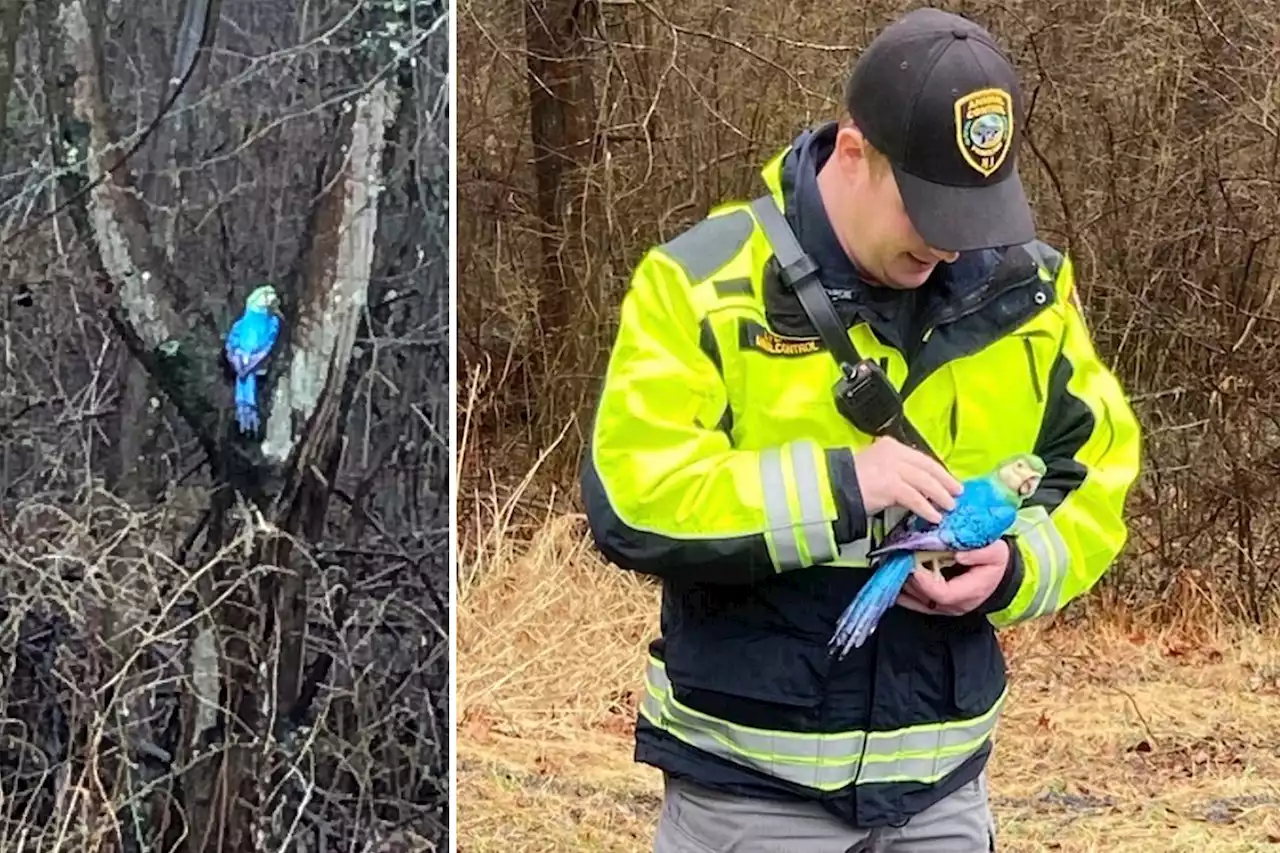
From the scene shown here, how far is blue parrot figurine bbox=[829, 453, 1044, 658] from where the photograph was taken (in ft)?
6.23

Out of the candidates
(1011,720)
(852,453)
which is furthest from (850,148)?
(1011,720)

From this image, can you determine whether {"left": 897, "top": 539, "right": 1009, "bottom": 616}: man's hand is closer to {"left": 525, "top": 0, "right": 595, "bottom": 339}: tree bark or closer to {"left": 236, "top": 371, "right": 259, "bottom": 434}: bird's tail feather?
{"left": 236, "top": 371, "right": 259, "bottom": 434}: bird's tail feather

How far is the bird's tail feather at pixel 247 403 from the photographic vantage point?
271 cm

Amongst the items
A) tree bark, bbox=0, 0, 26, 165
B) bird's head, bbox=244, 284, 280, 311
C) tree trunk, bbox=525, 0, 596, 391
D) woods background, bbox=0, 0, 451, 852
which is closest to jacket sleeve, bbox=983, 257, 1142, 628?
woods background, bbox=0, 0, 451, 852

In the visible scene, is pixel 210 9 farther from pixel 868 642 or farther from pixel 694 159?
pixel 694 159

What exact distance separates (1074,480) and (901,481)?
14.5 inches

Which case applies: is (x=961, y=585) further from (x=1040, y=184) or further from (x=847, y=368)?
(x=1040, y=184)

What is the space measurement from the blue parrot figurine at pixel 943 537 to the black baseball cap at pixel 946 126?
27 centimetres

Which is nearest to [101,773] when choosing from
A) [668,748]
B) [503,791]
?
[668,748]

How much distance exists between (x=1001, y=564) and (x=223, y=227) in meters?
1.38

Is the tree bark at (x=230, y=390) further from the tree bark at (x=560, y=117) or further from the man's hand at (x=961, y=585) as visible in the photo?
the tree bark at (x=560, y=117)

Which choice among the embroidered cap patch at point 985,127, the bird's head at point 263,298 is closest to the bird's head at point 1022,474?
the embroidered cap patch at point 985,127

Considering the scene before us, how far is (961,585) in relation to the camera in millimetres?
1944

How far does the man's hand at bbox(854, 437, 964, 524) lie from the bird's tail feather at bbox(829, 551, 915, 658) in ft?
0.28
